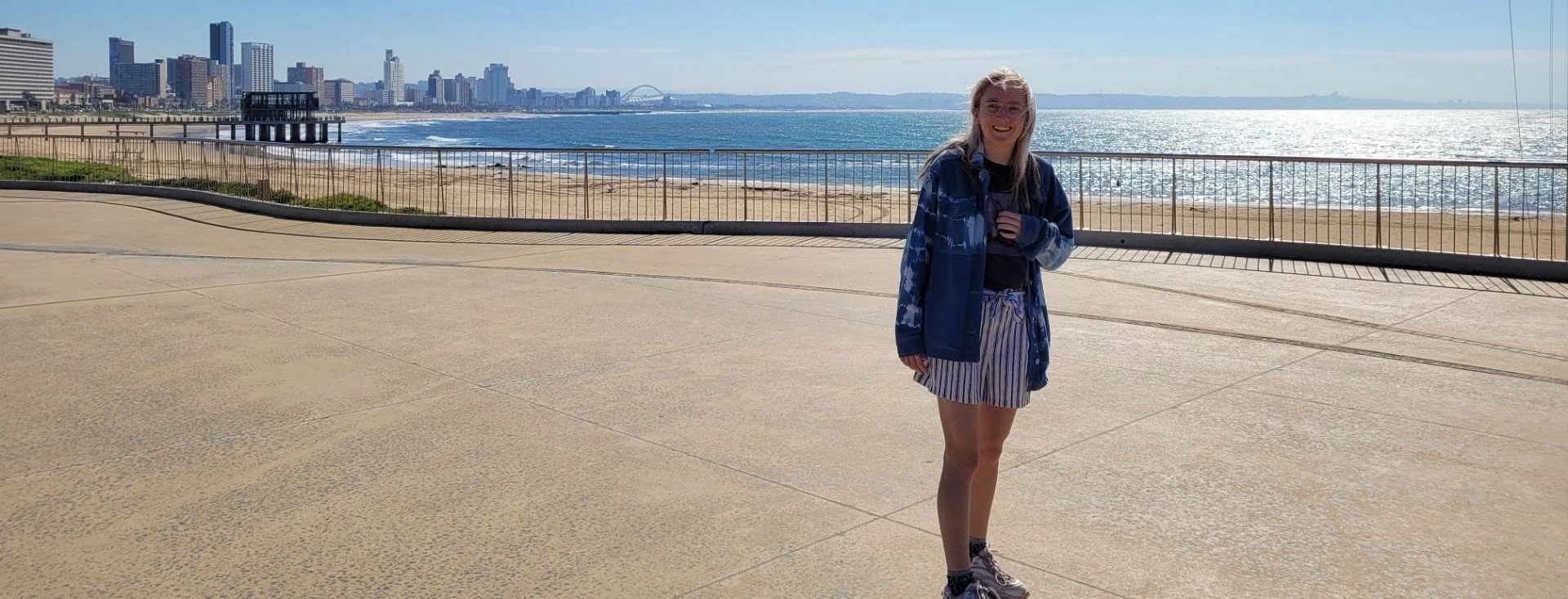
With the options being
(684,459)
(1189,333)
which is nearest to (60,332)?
(684,459)

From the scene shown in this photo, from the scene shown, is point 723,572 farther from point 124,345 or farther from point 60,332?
point 60,332

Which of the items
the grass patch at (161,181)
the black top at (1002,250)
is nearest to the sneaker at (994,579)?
the black top at (1002,250)

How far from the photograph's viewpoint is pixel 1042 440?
542 centimetres

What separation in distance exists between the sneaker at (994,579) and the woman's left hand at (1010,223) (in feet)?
3.24

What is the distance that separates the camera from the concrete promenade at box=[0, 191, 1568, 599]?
12.9 ft

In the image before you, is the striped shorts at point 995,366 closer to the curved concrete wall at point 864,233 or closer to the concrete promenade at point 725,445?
the concrete promenade at point 725,445

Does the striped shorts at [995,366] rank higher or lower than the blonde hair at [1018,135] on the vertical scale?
lower

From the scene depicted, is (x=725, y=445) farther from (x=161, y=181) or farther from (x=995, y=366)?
(x=161, y=181)

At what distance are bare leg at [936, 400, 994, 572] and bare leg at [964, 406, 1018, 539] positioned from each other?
0.02 m

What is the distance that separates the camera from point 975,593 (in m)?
3.52

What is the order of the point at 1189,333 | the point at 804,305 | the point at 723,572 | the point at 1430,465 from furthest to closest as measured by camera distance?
the point at 804,305 → the point at 1189,333 → the point at 1430,465 → the point at 723,572

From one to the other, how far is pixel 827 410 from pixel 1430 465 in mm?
2608

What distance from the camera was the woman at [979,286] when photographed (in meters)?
3.38

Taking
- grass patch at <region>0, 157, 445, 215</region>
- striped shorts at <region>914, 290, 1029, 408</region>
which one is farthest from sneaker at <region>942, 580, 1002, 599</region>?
grass patch at <region>0, 157, 445, 215</region>
